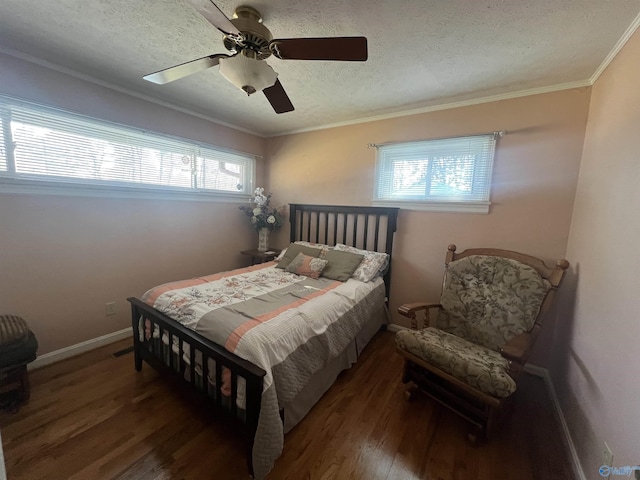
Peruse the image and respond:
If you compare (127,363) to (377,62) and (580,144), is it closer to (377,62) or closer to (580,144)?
(377,62)

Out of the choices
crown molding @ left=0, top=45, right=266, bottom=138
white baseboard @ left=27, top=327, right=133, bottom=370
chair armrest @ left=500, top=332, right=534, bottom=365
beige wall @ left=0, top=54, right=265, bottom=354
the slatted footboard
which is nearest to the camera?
the slatted footboard

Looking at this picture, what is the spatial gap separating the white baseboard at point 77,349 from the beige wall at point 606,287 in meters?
3.57

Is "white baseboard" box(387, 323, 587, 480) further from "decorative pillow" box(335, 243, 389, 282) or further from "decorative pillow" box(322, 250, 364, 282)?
"decorative pillow" box(322, 250, 364, 282)

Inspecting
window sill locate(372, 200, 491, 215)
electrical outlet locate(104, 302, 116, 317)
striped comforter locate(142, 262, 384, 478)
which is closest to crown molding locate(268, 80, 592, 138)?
window sill locate(372, 200, 491, 215)

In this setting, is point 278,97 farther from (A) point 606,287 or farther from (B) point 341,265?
(A) point 606,287

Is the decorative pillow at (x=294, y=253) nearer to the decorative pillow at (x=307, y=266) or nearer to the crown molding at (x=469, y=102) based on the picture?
the decorative pillow at (x=307, y=266)

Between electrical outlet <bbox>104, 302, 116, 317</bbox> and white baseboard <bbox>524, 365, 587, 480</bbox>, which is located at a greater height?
electrical outlet <bbox>104, 302, 116, 317</bbox>

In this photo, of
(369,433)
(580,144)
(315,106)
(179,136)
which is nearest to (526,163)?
(580,144)

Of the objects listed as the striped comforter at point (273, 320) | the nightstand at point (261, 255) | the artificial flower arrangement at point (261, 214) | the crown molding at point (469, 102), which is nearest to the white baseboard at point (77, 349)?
the striped comforter at point (273, 320)

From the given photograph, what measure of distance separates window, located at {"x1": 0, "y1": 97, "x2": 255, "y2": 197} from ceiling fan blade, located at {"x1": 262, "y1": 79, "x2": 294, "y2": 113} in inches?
63.0

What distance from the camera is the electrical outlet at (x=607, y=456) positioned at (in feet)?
3.65

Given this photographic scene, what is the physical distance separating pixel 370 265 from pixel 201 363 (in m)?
1.71

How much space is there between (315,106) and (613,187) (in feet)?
7.74

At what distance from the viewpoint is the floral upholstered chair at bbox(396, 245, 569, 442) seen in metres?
1.51
